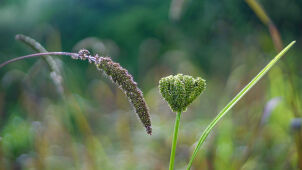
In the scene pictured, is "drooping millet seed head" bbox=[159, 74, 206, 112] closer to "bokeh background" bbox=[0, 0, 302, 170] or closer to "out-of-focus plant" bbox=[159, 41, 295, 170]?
"out-of-focus plant" bbox=[159, 41, 295, 170]

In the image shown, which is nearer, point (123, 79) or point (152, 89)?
point (123, 79)

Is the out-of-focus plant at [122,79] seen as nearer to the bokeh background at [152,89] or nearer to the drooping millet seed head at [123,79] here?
the drooping millet seed head at [123,79]

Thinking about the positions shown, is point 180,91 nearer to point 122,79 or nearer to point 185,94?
point 185,94

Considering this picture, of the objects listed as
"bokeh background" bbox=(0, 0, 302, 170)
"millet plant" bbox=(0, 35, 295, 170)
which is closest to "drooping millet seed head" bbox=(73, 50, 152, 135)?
"millet plant" bbox=(0, 35, 295, 170)

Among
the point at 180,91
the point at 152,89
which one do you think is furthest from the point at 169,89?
the point at 152,89

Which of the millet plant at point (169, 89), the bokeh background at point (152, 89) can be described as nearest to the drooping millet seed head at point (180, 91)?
the millet plant at point (169, 89)

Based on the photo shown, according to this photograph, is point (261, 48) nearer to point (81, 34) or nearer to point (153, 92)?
point (153, 92)
